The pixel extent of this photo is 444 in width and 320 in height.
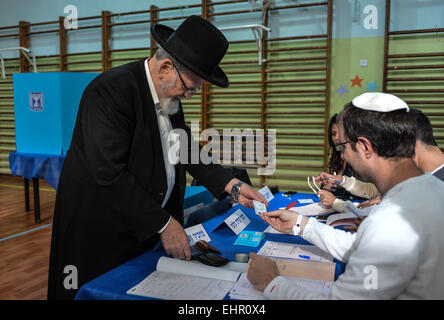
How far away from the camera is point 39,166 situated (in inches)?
163

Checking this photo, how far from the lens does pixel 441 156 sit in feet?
5.48

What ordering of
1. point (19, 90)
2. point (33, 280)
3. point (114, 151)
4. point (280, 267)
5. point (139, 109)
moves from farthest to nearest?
point (19, 90), point (33, 280), point (139, 109), point (114, 151), point (280, 267)

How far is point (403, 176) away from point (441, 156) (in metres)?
0.92

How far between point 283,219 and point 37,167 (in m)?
3.68

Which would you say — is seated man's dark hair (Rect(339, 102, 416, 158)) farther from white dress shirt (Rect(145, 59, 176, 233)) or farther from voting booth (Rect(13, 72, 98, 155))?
voting booth (Rect(13, 72, 98, 155))

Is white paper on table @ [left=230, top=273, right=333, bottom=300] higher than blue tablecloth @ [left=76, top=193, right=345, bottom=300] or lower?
higher

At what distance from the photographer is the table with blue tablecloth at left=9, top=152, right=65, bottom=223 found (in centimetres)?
406

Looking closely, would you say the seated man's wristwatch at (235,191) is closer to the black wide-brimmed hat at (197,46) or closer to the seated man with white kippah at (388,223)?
the black wide-brimmed hat at (197,46)

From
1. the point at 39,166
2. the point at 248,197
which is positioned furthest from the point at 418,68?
the point at 39,166

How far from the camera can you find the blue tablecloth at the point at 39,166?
4.05 metres

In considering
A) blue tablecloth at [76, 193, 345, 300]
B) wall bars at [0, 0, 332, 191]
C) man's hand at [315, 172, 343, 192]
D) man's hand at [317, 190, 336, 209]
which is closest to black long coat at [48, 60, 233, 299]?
blue tablecloth at [76, 193, 345, 300]

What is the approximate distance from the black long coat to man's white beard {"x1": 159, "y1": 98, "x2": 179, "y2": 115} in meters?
0.07

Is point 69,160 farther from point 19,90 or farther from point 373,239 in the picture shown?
point 19,90
